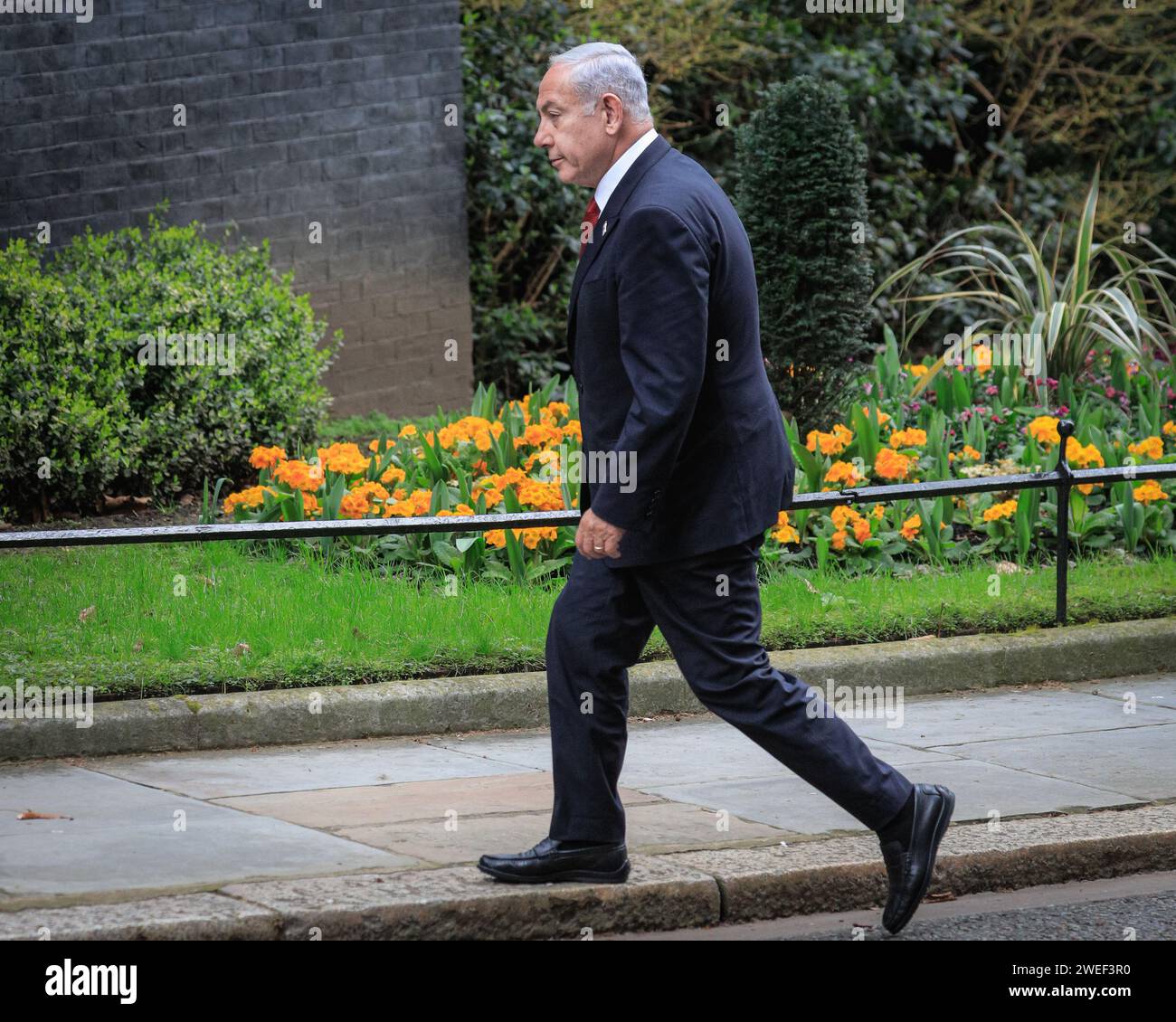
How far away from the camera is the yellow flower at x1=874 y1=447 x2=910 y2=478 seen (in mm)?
8094

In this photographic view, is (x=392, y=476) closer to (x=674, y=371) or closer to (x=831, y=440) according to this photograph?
(x=831, y=440)

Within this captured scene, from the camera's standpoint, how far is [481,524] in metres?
6.10

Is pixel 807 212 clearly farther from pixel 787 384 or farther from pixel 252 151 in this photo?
pixel 252 151

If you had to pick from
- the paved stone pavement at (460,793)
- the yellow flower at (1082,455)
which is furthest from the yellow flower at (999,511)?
the paved stone pavement at (460,793)

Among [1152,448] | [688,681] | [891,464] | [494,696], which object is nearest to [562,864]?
[688,681]

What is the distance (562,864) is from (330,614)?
2.52 m

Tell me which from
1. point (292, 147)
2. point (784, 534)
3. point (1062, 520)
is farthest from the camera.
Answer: point (292, 147)

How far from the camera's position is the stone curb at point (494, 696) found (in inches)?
222

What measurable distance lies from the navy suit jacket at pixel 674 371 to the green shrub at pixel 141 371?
4927mm

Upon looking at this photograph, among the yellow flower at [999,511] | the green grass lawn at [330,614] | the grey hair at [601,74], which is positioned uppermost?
the grey hair at [601,74]

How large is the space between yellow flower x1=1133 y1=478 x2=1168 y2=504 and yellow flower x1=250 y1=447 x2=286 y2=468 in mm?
3983

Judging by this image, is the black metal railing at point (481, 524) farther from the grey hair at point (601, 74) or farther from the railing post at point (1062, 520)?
the grey hair at point (601, 74)

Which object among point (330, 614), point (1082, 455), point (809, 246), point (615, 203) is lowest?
point (330, 614)

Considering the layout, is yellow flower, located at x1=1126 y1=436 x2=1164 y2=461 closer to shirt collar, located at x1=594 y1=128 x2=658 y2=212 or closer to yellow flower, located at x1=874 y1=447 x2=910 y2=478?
yellow flower, located at x1=874 y1=447 x2=910 y2=478
